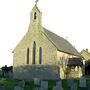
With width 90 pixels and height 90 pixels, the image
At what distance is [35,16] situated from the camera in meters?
51.0

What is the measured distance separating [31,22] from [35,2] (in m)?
3.55

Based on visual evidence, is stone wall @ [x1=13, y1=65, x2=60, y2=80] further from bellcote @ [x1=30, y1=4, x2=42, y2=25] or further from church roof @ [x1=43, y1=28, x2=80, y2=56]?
bellcote @ [x1=30, y1=4, x2=42, y2=25]

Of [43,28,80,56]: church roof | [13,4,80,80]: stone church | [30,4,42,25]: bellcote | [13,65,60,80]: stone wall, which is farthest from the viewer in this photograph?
[30,4,42,25]: bellcote

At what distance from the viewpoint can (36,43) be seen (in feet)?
164

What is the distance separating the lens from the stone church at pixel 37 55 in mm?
48031

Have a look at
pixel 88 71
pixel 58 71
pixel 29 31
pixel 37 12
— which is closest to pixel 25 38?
pixel 29 31

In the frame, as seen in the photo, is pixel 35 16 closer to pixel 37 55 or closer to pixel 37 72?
pixel 37 55

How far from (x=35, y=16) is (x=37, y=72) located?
9.39 metres

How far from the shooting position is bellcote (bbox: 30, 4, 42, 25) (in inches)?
1997

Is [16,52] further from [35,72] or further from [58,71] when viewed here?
[58,71]

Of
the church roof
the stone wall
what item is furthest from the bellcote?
the stone wall

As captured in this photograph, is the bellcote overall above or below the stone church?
above

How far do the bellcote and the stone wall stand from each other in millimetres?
7359

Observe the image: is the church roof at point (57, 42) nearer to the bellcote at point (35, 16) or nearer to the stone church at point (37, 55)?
the stone church at point (37, 55)
